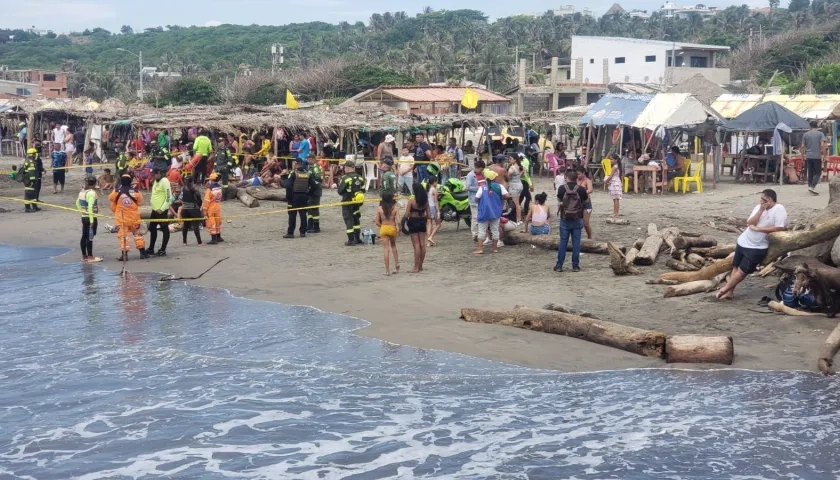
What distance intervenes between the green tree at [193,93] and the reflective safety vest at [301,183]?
44.3 metres

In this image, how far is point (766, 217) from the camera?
11211mm

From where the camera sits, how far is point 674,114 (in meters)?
23.9

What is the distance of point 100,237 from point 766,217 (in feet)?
44.7

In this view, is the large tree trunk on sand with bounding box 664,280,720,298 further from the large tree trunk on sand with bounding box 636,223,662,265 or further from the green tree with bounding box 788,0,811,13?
the green tree with bounding box 788,0,811,13

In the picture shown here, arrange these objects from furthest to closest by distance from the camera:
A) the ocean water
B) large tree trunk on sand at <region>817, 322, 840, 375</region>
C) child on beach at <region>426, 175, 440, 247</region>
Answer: child on beach at <region>426, 175, 440, 247</region>, large tree trunk on sand at <region>817, 322, 840, 375</region>, the ocean water

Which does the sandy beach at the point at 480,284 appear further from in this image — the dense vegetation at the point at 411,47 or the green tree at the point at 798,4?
the green tree at the point at 798,4

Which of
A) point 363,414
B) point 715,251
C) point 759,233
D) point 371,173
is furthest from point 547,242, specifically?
point 371,173

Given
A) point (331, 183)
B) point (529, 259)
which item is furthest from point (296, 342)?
point (331, 183)

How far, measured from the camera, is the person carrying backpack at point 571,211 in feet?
44.2

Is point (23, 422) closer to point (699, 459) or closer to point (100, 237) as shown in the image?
point (699, 459)

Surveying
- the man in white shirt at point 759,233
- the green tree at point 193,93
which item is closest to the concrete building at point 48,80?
the green tree at point 193,93

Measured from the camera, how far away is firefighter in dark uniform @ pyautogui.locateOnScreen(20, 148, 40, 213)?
73.7 ft

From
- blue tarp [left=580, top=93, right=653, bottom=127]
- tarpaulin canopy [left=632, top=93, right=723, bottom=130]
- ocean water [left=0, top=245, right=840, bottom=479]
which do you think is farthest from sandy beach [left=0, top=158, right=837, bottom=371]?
blue tarp [left=580, top=93, right=653, bottom=127]

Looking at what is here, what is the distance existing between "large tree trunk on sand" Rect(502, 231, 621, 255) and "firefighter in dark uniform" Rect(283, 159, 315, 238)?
13.9 ft
